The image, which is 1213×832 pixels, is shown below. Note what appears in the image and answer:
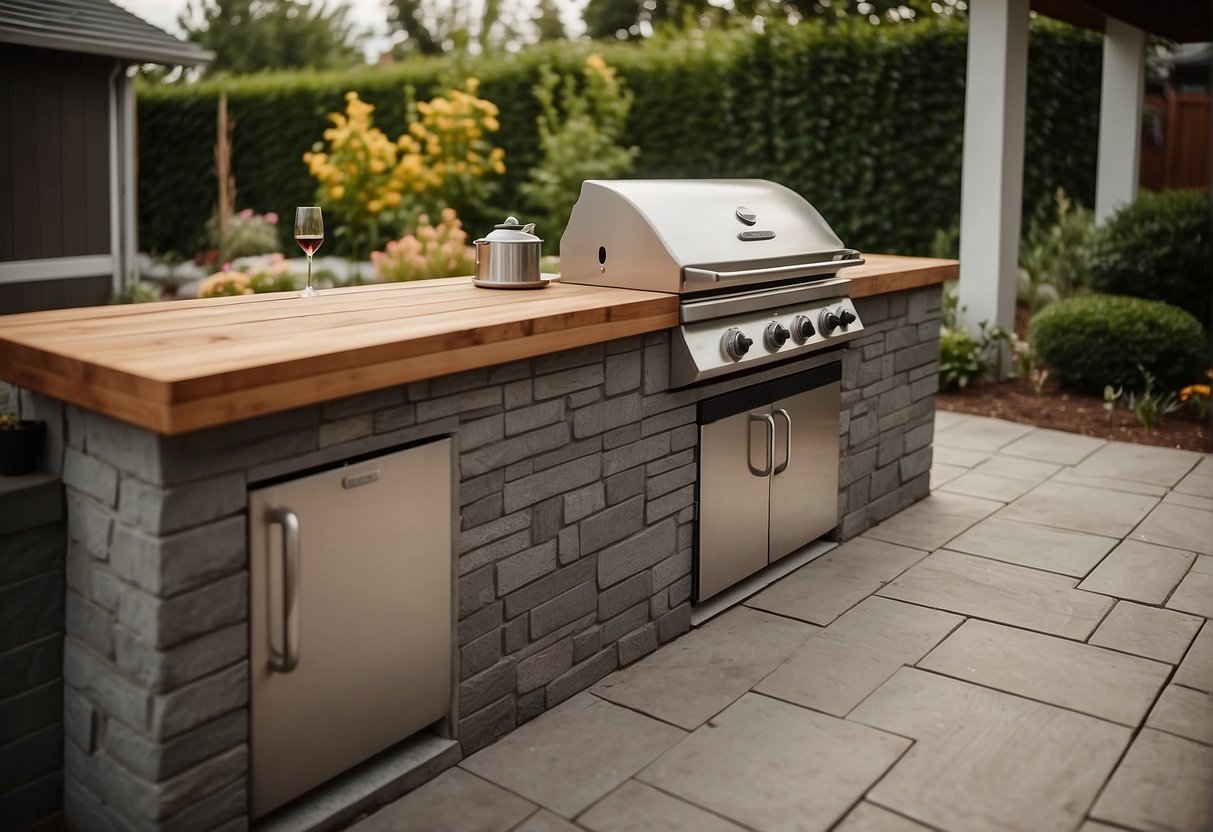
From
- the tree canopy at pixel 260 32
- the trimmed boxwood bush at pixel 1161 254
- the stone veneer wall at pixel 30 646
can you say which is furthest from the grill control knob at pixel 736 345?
the tree canopy at pixel 260 32

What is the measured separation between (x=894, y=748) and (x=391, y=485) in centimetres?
129

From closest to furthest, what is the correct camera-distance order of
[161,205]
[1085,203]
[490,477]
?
[490,477] → [1085,203] → [161,205]

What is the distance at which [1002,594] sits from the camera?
343 centimetres

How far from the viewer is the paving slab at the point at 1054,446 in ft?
17.1

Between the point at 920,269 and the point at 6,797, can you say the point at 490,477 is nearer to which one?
the point at 6,797

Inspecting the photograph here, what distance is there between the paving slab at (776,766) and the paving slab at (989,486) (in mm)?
2227

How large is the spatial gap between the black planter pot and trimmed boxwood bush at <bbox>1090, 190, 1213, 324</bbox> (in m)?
6.57

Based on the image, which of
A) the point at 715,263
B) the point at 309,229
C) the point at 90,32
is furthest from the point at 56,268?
the point at 715,263

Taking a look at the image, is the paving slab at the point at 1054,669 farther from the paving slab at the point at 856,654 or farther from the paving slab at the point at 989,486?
the paving slab at the point at 989,486

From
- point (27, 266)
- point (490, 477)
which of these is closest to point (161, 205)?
point (27, 266)

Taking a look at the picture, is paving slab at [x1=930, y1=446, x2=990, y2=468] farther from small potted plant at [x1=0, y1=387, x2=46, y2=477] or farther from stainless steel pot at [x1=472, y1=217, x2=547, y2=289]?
small potted plant at [x1=0, y1=387, x2=46, y2=477]

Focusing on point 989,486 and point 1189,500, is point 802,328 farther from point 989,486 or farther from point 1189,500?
point 1189,500

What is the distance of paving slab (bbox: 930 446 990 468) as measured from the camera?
509 cm

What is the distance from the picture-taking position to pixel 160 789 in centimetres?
189
